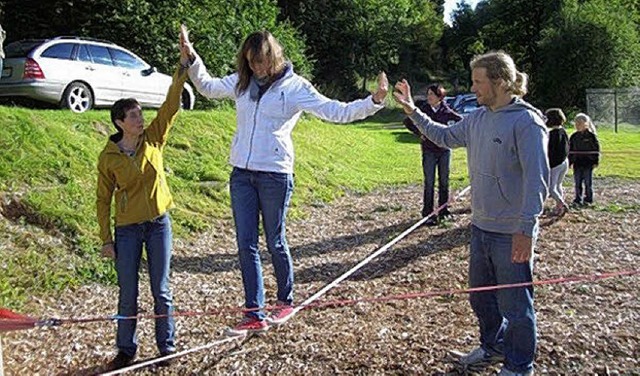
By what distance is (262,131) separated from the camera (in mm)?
4594

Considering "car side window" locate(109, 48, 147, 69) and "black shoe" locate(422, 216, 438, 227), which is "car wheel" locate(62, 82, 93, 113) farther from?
"black shoe" locate(422, 216, 438, 227)

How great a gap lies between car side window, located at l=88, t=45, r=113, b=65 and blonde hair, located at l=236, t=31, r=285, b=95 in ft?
32.0

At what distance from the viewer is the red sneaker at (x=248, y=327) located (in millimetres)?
4715

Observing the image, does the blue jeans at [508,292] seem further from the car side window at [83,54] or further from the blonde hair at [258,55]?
the car side window at [83,54]

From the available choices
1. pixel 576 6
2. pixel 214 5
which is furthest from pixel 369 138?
pixel 576 6

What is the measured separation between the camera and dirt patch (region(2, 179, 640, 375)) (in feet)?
14.7

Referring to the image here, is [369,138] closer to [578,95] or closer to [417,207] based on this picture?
[417,207]

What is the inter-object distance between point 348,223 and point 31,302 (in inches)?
196

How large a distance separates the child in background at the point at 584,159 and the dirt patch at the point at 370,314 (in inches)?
68.7

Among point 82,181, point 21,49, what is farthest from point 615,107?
point 82,181

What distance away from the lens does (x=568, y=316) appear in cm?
530

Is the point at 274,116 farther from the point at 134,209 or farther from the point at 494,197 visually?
the point at 494,197

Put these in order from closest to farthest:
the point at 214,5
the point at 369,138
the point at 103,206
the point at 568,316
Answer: the point at 103,206, the point at 568,316, the point at 214,5, the point at 369,138

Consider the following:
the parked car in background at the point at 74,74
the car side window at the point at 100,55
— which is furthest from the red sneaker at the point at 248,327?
the car side window at the point at 100,55
